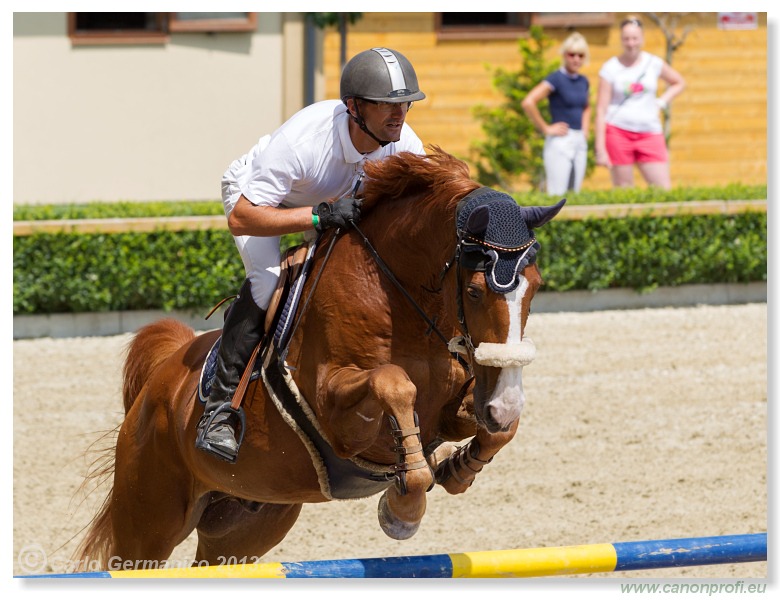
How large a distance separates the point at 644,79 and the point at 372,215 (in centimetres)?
748

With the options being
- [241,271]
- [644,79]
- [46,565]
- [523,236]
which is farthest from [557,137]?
[523,236]

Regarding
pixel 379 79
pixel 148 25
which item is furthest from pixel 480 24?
pixel 379 79

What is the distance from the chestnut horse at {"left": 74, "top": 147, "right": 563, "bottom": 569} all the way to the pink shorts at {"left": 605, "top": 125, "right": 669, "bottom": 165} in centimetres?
700

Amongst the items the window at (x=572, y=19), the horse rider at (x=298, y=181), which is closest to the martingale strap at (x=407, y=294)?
the horse rider at (x=298, y=181)

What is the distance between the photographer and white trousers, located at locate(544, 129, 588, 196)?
11.1 metres

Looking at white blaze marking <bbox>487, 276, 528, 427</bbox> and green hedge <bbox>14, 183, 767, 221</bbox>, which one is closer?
white blaze marking <bbox>487, 276, 528, 427</bbox>

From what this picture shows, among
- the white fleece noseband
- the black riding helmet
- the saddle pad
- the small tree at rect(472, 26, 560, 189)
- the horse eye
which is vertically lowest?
the saddle pad

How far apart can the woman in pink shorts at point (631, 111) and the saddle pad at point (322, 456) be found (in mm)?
7397

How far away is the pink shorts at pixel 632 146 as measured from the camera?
1100 cm

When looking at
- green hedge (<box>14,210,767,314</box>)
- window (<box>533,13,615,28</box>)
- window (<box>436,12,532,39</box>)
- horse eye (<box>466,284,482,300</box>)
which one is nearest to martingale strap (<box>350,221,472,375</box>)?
horse eye (<box>466,284,482,300</box>)

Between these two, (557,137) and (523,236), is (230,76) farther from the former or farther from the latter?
(523,236)

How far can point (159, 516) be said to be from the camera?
15.7ft

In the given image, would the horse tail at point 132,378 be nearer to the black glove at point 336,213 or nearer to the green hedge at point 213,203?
the black glove at point 336,213

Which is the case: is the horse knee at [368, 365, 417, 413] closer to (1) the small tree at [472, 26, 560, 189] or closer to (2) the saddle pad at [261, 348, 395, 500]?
(2) the saddle pad at [261, 348, 395, 500]
